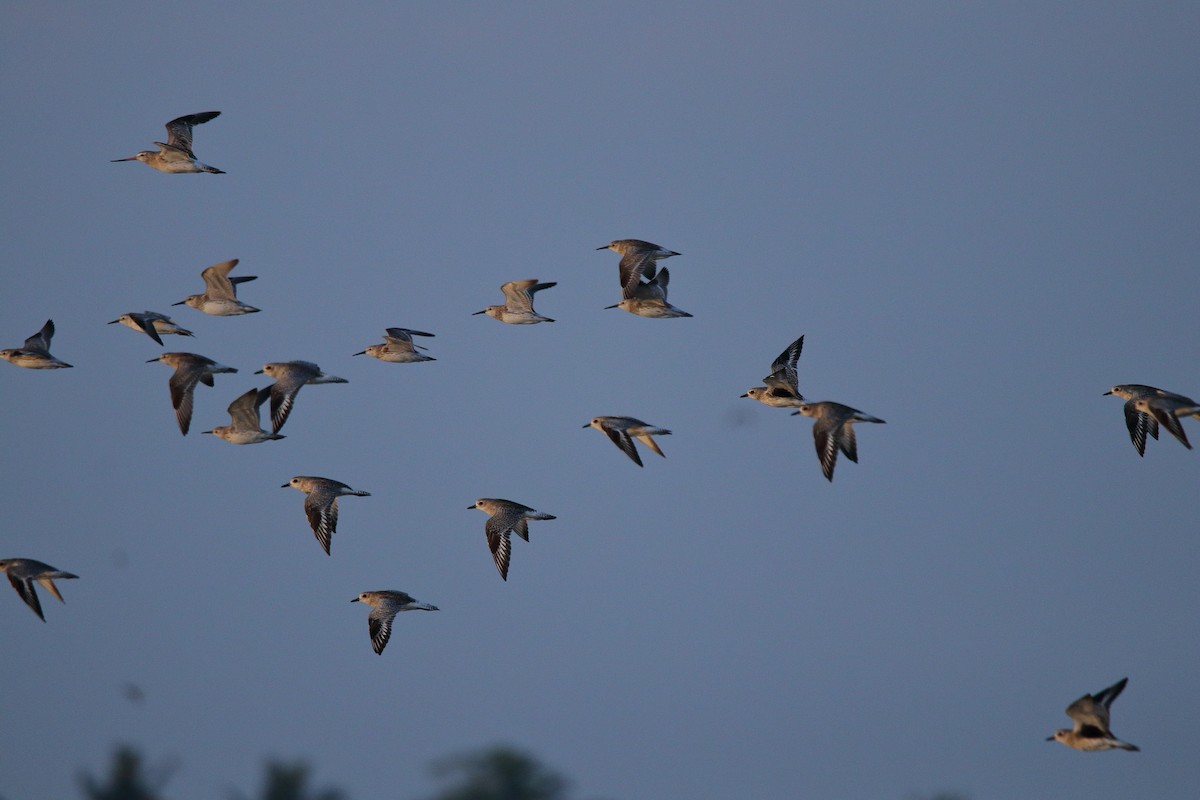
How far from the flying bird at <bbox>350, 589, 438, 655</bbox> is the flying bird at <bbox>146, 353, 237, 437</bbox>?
101 inches

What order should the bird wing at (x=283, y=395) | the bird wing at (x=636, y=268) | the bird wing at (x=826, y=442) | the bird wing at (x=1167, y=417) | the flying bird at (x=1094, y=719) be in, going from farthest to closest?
the bird wing at (x=636, y=268), the bird wing at (x=283, y=395), the bird wing at (x=1167, y=417), the bird wing at (x=826, y=442), the flying bird at (x=1094, y=719)

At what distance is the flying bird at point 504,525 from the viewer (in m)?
20.1

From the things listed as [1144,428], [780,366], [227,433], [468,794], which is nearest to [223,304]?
[227,433]

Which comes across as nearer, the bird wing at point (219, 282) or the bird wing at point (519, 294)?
the bird wing at point (219, 282)

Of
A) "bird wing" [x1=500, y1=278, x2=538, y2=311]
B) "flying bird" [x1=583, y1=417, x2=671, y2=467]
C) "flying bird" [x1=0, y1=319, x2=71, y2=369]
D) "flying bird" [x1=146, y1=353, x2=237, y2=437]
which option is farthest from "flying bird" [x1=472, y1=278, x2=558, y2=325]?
"flying bird" [x1=0, y1=319, x2=71, y2=369]

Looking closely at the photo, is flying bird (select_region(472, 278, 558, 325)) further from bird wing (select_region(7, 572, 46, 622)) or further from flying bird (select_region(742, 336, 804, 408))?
bird wing (select_region(7, 572, 46, 622))

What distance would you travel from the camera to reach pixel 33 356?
2111cm

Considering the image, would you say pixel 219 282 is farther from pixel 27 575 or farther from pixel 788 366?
pixel 788 366

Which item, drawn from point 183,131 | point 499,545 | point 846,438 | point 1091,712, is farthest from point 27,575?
point 1091,712

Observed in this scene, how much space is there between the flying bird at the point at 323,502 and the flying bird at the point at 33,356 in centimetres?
355

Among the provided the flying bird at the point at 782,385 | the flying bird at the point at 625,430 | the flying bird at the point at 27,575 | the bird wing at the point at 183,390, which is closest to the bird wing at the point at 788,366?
the flying bird at the point at 782,385

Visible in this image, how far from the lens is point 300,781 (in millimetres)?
43281

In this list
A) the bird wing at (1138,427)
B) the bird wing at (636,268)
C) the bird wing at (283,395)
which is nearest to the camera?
the bird wing at (283,395)

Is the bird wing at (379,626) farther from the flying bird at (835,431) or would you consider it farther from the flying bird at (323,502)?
the flying bird at (835,431)
